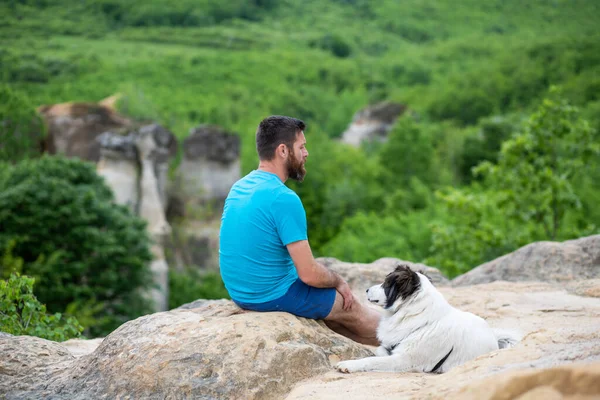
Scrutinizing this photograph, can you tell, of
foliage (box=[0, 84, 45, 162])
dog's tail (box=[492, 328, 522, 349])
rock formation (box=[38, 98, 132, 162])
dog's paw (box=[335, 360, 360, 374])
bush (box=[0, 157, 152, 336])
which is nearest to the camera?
dog's paw (box=[335, 360, 360, 374])

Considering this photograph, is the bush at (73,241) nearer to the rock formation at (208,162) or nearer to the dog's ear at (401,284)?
the rock formation at (208,162)

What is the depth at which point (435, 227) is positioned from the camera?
2258 centimetres

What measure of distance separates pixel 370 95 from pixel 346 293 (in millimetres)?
91622

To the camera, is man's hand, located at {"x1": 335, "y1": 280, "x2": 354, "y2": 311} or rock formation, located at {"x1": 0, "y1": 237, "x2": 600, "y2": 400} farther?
man's hand, located at {"x1": 335, "y1": 280, "x2": 354, "y2": 311}

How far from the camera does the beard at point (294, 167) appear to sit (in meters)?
6.39

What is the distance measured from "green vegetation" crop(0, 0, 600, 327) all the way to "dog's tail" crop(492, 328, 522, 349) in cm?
1440

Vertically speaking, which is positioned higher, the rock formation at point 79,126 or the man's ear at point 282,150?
the man's ear at point 282,150

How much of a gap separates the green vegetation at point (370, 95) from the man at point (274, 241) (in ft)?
49.1

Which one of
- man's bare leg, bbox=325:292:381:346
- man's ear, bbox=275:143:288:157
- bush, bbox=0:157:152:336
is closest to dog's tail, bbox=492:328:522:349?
man's bare leg, bbox=325:292:381:346

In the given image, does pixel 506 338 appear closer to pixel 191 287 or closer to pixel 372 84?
pixel 191 287

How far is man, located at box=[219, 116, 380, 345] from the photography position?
241 inches

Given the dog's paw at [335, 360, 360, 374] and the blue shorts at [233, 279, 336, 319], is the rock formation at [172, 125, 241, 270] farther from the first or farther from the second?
the dog's paw at [335, 360, 360, 374]

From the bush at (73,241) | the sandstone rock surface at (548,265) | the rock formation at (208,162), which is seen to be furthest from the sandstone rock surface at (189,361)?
the rock formation at (208,162)

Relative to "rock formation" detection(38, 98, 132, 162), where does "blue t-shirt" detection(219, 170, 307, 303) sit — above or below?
above
